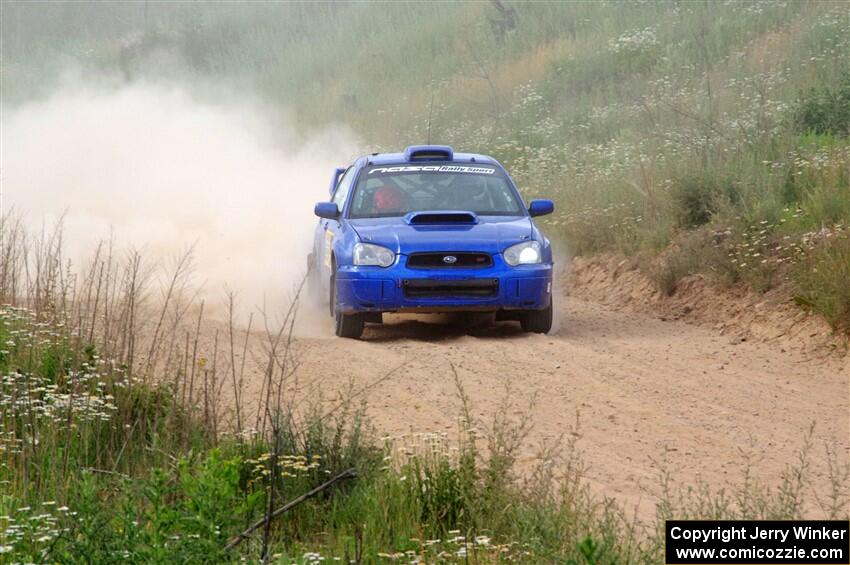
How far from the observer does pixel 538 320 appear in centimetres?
1354

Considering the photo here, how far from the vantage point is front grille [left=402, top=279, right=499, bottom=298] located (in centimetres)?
1310

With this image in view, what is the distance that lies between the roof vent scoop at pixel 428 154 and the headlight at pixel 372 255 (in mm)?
1806

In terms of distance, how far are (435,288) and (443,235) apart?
505mm

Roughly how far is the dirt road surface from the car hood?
83 cm

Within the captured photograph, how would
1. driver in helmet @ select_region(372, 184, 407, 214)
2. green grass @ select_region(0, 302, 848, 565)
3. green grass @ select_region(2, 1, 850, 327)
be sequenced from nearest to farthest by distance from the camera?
green grass @ select_region(0, 302, 848, 565), driver in helmet @ select_region(372, 184, 407, 214), green grass @ select_region(2, 1, 850, 327)

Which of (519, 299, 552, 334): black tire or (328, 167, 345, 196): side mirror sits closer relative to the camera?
(519, 299, 552, 334): black tire

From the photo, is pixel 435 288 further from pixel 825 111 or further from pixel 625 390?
pixel 825 111

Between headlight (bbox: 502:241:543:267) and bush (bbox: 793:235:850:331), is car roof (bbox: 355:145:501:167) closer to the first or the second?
headlight (bbox: 502:241:543:267)

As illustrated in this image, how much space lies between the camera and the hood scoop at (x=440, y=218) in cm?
1370

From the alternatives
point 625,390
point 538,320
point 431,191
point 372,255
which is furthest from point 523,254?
point 625,390

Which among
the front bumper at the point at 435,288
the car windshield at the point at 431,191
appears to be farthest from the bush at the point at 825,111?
the front bumper at the point at 435,288

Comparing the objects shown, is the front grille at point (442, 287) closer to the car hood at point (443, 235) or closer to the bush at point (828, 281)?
the car hood at point (443, 235)

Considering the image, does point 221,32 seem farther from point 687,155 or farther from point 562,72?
point 687,155

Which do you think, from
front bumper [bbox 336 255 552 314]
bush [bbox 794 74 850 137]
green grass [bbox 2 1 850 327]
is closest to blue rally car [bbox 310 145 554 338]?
front bumper [bbox 336 255 552 314]
